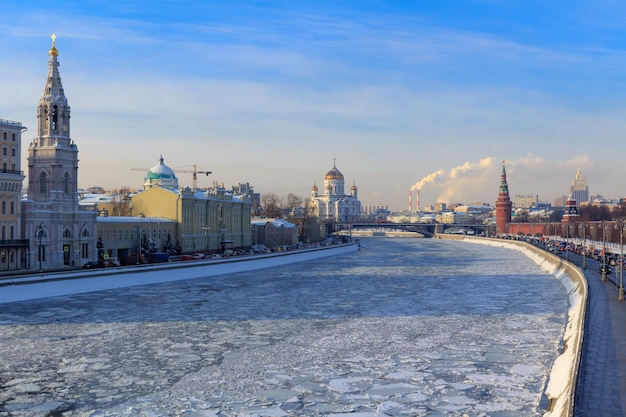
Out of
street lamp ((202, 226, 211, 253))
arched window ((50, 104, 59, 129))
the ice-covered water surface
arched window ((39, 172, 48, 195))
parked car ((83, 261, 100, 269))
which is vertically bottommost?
the ice-covered water surface

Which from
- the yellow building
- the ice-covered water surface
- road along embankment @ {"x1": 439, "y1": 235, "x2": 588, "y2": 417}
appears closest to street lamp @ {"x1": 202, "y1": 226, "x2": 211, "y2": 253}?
the yellow building

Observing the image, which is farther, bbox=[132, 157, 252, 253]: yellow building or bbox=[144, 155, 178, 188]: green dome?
bbox=[144, 155, 178, 188]: green dome

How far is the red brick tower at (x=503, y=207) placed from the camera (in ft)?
588

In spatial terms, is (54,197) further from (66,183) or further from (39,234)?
(39,234)

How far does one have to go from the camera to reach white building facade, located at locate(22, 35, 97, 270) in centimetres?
5109

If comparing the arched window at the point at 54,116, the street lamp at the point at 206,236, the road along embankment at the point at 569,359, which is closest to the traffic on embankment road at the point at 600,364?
the road along embankment at the point at 569,359

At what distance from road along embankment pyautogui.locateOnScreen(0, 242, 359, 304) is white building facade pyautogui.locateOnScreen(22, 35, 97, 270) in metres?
5.28

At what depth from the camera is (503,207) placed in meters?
180

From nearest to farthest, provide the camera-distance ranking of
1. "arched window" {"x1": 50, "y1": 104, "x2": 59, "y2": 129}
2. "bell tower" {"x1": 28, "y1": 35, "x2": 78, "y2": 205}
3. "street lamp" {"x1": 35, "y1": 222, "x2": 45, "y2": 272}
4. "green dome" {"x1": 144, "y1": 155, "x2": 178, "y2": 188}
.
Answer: "street lamp" {"x1": 35, "y1": 222, "x2": 45, "y2": 272}
"bell tower" {"x1": 28, "y1": 35, "x2": 78, "y2": 205}
"arched window" {"x1": 50, "y1": 104, "x2": 59, "y2": 129}
"green dome" {"x1": 144, "y1": 155, "x2": 178, "y2": 188}

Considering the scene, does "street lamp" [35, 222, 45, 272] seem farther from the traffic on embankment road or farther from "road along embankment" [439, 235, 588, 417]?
the traffic on embankment road

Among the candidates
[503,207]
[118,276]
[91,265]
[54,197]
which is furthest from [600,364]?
[503,207]

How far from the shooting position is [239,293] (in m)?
42.0

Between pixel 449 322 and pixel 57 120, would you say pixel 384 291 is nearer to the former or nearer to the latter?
pixel 449 322

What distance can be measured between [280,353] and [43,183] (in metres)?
37.3
